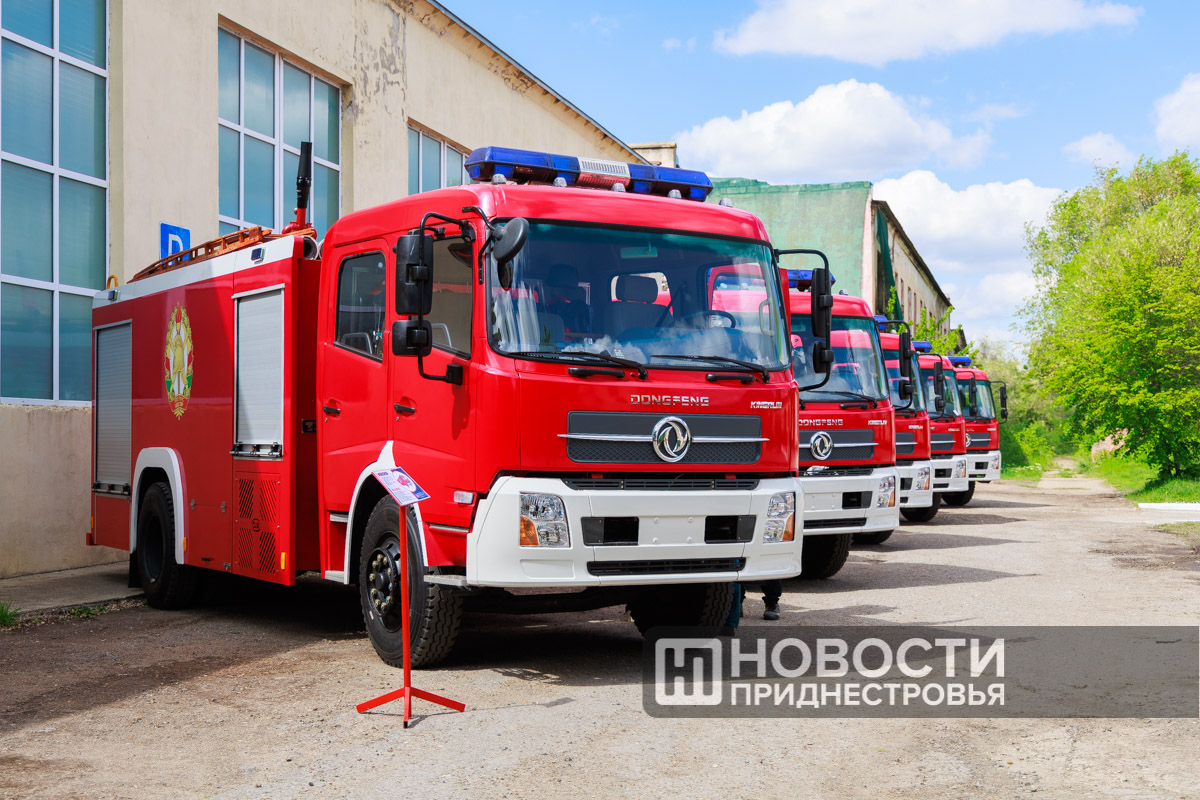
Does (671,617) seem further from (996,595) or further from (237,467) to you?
(996,595)

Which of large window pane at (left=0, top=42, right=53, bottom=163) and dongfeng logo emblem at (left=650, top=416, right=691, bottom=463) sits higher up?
large window pane at (left=0, top=42, right=53, bottom=163)

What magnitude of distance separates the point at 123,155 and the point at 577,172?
8.05 metres

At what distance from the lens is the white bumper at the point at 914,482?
16750 millimetres

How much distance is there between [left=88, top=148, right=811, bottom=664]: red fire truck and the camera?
22.8 ft

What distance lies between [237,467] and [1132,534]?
14.4 metres

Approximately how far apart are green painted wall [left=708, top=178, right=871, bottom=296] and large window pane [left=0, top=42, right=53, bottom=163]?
30967 mm

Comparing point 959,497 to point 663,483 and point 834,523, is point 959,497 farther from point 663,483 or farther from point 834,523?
point 663,483

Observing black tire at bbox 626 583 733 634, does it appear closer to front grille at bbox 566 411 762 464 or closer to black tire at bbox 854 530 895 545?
front grille at bbox 566 411 762 464

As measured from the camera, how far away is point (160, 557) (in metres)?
10.7

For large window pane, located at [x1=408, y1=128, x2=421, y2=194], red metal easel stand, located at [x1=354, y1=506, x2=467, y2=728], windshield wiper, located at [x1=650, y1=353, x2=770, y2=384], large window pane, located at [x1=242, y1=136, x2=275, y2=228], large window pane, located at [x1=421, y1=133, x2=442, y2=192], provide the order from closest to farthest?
red metal easel stand, located at [x1=354, y1=506, x2=467, y2=728] → windshield wiper, located at [x1=650, y1=353, x2=770, y2=384] → large window pane, located at [x1=242, y1=136, x2=275, y2=228] → large window pane, located at [x1=408, y1=128, x2=421, y2=194] → large window pane, located at [x1=421, y1=133, x2=442, y2=192]

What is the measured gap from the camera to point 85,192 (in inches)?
536

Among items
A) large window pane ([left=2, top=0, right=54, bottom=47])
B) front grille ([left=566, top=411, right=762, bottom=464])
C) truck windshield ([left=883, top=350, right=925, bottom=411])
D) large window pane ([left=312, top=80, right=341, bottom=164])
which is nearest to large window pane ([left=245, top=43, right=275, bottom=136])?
large window pane ([left=312, top=80, right=341, bottom=164])

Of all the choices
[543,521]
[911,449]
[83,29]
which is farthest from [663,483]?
[911,449]

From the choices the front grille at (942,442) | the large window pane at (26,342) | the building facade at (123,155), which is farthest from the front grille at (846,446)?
the front grille at (942,442)
